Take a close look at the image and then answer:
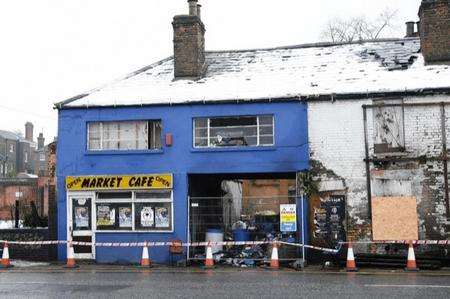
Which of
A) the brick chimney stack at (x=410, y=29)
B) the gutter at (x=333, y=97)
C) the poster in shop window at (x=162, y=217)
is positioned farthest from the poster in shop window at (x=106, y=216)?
the brick chimney stack at (x=410, y=29)

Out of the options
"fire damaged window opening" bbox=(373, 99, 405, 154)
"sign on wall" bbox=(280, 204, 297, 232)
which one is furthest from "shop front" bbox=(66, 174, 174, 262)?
"fire damaged window opening" bbox=(373, 99, 405, 154)

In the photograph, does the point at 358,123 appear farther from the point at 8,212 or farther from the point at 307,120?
the point at 8,212

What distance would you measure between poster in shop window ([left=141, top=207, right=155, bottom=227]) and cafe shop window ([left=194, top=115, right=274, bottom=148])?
274 centimetres

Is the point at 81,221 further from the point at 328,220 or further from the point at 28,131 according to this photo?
the point at 28,131

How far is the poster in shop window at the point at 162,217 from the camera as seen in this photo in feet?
65.6

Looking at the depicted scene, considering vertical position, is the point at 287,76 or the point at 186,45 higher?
the point at 186,45

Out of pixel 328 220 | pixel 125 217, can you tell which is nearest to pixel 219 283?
pixel 328 220

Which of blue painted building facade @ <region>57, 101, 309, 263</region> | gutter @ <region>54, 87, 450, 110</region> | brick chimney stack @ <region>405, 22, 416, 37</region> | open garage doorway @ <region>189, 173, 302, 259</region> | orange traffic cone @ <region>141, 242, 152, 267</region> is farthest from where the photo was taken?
brick chimney stack @ <region>405, 22, 416, 37</region>

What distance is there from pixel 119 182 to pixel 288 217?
5902 mm

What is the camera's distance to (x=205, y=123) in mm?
20344

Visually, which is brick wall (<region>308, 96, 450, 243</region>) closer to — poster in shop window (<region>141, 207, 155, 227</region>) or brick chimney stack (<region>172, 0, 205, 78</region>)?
brick chimney stack (<region>172, 0, 205, 78</region>)

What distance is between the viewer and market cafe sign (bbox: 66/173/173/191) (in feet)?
65.4

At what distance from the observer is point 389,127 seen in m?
19.0

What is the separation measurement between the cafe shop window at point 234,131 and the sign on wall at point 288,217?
2.38m
